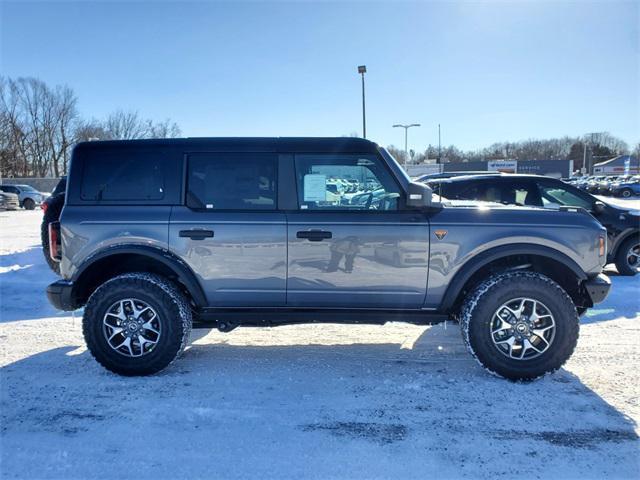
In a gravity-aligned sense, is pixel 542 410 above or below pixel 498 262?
below

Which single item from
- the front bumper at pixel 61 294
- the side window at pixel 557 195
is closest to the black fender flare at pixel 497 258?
the front bumper at pixel 61 294

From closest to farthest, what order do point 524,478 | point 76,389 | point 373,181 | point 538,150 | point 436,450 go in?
point 524,478, point 436,450, point 76,389, point 373,181, point 538,150

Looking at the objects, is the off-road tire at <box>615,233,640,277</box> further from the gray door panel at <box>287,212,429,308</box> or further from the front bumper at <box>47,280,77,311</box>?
the front bumper at <box>47,280,77,311</box>

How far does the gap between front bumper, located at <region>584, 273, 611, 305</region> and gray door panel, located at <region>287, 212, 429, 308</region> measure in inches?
53.7

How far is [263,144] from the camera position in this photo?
12.9 ft

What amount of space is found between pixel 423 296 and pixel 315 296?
0.90 meters

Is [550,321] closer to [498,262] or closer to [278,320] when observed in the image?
[498,262]

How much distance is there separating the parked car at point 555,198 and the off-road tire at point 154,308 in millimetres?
Answer: 4735

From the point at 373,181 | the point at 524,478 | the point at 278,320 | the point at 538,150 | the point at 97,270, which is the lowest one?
the point at 524,478

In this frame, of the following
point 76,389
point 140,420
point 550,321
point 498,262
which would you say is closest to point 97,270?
point 76,389

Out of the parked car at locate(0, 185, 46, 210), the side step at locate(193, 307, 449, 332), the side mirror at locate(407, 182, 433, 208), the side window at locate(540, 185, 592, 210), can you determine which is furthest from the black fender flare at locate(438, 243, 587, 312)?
the parked car at locate(0, 185, 46, 210)

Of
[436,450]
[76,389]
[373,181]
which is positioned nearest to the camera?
[436,450]

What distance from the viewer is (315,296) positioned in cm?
390

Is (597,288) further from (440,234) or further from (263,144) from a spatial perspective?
(263,144)
